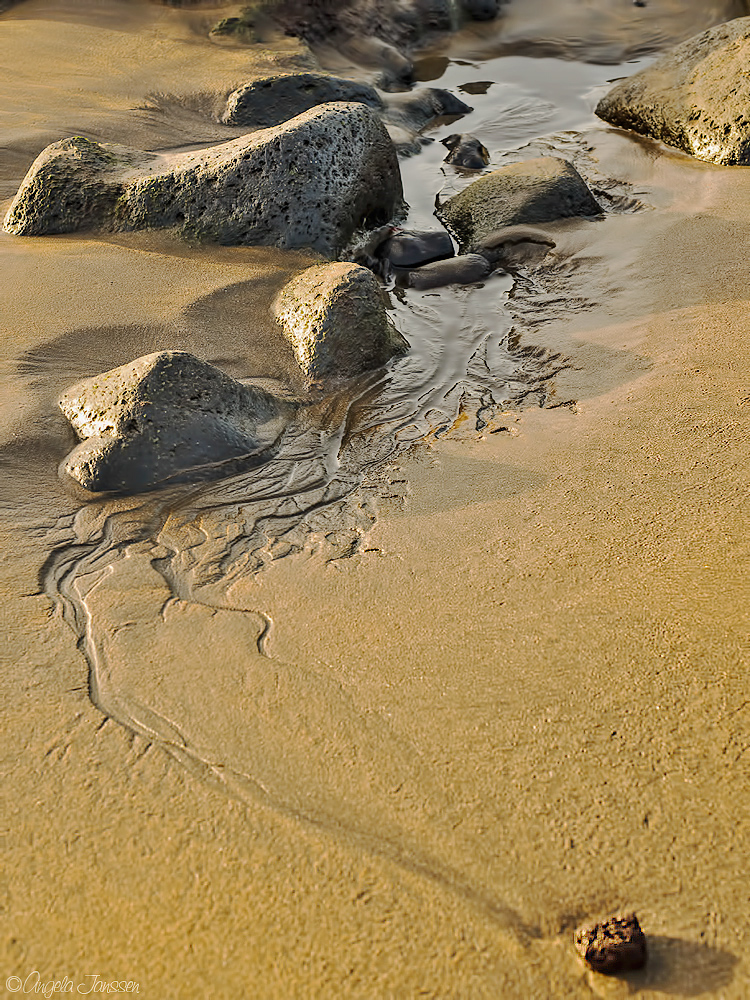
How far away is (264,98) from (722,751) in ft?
20.0

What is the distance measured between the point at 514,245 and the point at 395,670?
354 cm

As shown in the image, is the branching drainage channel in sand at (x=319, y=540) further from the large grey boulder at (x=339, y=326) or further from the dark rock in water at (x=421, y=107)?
the dark rock in water at (x=421, y=107)

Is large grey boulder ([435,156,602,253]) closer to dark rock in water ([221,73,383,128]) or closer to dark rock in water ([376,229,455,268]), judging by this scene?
dark rock in water ([376,229,455,268])

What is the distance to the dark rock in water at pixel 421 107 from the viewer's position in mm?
7026

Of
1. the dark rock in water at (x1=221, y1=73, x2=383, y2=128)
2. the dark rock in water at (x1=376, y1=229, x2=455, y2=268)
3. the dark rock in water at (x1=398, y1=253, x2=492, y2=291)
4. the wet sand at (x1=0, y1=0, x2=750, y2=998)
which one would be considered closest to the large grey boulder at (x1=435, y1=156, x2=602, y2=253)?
the dark rock in water at (x1=376, y1=229, x2=455, y2=268)

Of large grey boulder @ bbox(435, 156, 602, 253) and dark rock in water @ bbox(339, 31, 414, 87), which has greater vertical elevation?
dark rock in water @ bbox(339, 31, 414, 87)

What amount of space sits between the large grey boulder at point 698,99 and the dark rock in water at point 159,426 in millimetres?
4415

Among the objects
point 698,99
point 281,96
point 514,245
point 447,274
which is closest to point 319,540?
point 447,274

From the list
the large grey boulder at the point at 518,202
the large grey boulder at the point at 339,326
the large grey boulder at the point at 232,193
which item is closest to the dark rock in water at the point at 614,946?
the large grey boulder at the point at 339,326

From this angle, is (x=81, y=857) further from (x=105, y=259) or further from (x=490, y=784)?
(x=105, y=259)

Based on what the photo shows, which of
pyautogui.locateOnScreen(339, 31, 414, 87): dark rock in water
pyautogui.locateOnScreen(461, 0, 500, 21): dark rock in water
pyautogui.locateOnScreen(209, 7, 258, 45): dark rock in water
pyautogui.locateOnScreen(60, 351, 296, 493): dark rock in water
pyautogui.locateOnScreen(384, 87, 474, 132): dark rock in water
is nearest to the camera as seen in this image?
pyautogui.locateOnScreen(60, 351, 296, 493): dark rock in water

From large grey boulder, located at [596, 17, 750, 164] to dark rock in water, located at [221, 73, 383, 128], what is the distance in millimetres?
2180

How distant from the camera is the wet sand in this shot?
5.22 feet

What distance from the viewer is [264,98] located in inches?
256
